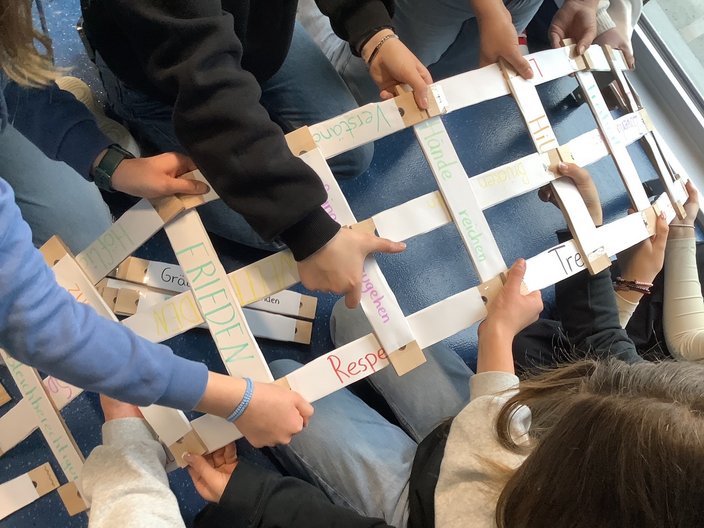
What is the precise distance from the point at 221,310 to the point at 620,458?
34 cm

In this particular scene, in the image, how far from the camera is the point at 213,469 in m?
0.54

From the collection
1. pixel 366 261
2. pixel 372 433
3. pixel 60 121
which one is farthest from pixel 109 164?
pixel 372 433

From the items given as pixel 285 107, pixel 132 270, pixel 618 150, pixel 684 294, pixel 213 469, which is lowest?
pixel 684 294

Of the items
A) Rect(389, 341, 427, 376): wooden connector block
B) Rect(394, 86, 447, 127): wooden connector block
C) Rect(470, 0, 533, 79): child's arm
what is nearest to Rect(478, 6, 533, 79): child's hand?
Rect(470, 0, 533, 79): child's arm

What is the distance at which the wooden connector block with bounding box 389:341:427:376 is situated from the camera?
20.6 inches

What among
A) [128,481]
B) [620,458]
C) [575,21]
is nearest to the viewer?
[620,458]

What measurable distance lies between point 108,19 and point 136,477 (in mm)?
424

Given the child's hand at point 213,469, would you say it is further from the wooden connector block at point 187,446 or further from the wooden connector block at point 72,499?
the wooden connector block at point 72,499

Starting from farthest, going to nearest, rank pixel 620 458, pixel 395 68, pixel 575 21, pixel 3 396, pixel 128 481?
pixel 575 21 < pixel 3 396 < pixel 395 68 < pixel 128 481 < pixel 620 458

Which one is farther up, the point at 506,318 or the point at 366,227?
the point at 366,227

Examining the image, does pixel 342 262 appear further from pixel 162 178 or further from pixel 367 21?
pixel 367 21

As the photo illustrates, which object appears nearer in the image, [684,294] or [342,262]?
[342,262]

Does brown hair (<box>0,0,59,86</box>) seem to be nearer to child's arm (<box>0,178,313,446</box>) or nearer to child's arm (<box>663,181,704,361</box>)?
child's arm (<box>0,178,313,446</box>)

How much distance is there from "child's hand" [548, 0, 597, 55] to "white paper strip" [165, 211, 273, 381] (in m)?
0.56
